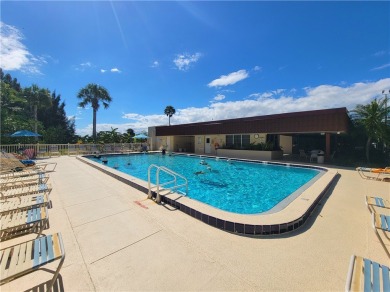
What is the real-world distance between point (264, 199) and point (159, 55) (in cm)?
1253

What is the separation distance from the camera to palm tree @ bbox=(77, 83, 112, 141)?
92.8 feet

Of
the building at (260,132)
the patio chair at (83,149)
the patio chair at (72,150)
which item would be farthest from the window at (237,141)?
the patio chair at (72,150)

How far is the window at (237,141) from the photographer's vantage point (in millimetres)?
18172

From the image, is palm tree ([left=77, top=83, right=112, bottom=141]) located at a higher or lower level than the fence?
higher

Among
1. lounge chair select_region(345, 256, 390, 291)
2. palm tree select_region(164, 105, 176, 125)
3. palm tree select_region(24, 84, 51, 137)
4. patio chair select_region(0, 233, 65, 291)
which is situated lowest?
lounge chair select_region(345, 256, 390, 291)

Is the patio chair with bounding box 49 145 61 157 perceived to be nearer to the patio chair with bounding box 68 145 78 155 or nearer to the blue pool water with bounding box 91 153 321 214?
the patio chair with bounding box 68 145 78 155

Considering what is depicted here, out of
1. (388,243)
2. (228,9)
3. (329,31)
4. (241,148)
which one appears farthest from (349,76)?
(388,243)

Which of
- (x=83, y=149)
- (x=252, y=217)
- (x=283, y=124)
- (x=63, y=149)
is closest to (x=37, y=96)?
(x=63, y=149)

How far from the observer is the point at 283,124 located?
14.6 m

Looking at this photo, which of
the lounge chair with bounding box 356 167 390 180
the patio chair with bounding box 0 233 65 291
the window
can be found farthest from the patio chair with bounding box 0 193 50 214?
the window

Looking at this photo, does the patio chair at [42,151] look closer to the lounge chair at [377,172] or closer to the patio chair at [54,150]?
the patio chair at [54,150]

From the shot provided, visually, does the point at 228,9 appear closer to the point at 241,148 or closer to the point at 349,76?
the point at 241,148

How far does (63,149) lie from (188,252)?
2175 cm

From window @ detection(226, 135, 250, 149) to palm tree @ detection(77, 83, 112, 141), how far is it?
Answer: 21.3 meters
